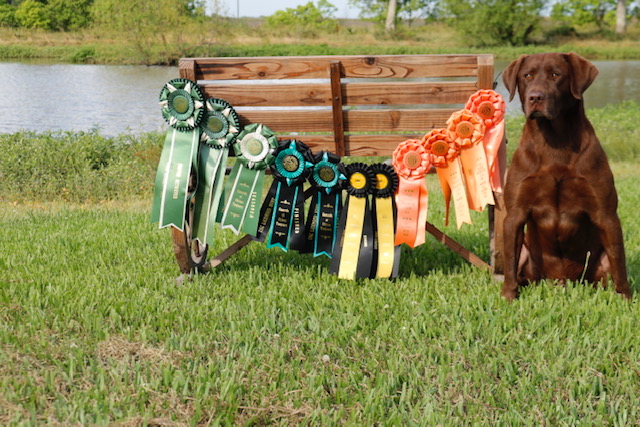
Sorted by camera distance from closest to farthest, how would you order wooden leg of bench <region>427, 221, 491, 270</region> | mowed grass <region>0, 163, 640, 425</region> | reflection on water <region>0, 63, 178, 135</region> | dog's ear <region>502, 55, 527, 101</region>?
1. mowed grass <region>0, 163, 640, 425</region>
2. dog's ear <region>502, 55, 527, 101</region>
3. wooden leg of bench <region>427, 221, 491, 270</region>
4. reflection on water <region>0, 63, 178, 135</region>

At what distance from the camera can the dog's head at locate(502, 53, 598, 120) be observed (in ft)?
11.1

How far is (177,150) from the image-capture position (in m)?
4.04

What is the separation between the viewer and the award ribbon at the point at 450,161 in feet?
13.3

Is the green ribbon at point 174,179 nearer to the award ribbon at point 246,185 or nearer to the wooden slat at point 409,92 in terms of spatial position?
the award ribbon at point 246,185

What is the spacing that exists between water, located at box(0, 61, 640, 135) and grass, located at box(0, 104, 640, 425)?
22.2ft

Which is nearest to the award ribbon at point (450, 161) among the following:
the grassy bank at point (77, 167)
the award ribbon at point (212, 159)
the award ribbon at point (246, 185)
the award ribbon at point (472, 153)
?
the award ribbon at point (472, 153)

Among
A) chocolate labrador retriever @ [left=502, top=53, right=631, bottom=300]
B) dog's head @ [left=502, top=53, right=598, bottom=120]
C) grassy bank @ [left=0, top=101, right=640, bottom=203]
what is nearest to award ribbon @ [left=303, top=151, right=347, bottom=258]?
chocolate labrador retriever @ [left=502, top=53, right=631, bottom=300]

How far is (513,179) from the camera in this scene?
3.67 meters

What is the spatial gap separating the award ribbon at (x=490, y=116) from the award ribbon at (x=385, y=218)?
0.59m

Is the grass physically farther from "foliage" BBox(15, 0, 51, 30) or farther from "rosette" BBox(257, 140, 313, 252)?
"foliage" BBox(15, 0, 51, 30)

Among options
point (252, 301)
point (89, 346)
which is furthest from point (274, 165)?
point (89, 346)

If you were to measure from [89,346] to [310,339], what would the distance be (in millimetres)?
1072

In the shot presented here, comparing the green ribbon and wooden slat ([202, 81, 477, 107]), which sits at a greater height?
wooden slat ([202, 81, 477, 107])

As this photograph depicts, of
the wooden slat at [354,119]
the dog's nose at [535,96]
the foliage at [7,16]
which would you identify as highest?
the foliage at [7,16]
